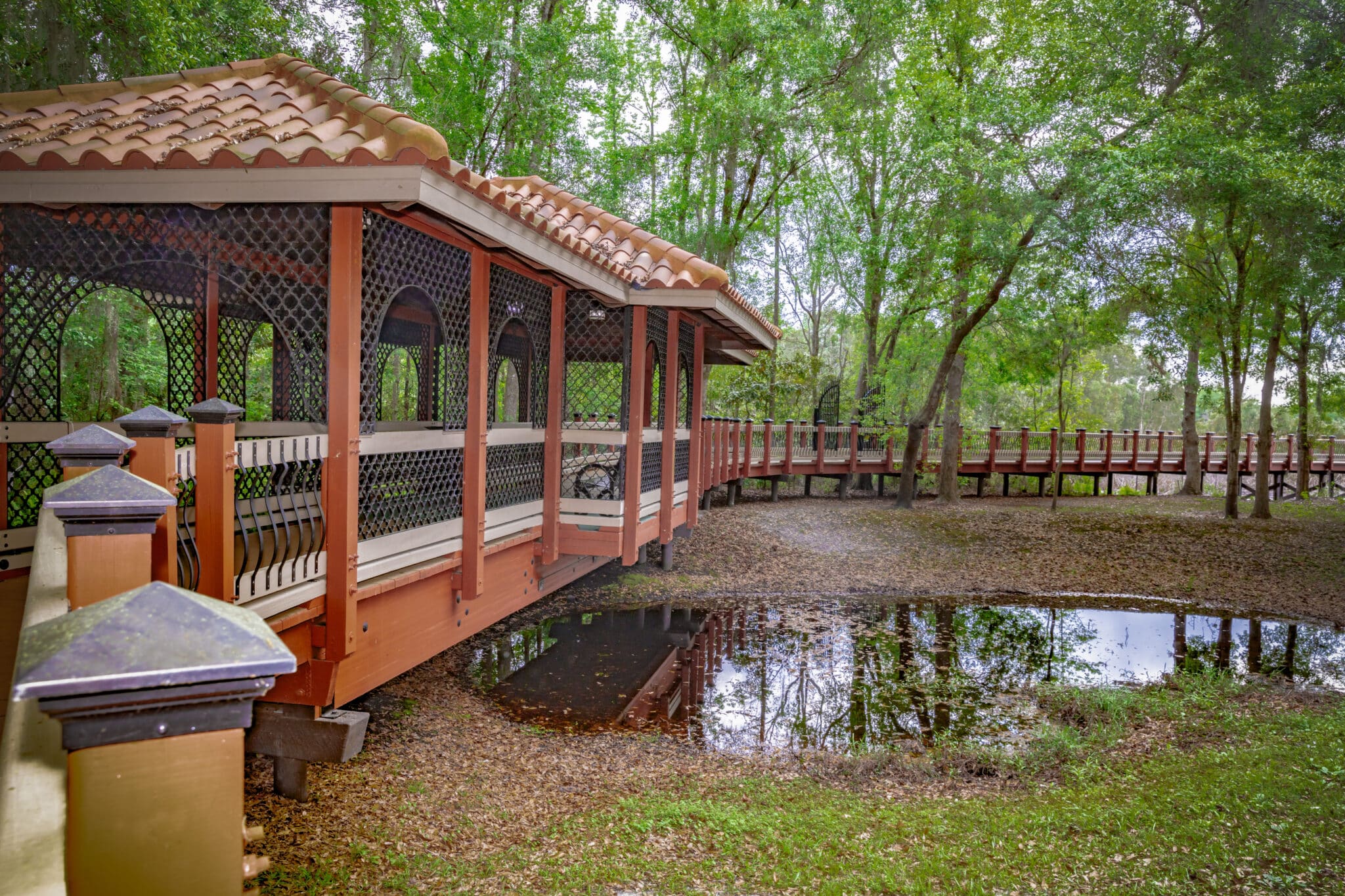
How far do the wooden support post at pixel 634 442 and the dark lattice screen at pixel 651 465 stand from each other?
0.57ft

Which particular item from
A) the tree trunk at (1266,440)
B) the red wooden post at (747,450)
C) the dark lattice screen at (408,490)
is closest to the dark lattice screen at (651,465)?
the dark lattice screen at (408,490)

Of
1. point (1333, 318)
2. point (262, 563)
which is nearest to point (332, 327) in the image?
point (262, 563)

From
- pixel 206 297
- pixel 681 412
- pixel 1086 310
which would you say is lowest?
pixel 681 412

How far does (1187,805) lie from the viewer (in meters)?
5.15

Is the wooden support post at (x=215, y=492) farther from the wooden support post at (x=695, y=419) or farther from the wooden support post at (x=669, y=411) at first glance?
the wooden support post at (x=695, y=419)

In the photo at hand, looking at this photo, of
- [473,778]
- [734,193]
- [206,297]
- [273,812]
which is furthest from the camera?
[734,193]

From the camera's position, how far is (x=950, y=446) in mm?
20703

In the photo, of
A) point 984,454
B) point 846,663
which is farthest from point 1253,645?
point 984,454

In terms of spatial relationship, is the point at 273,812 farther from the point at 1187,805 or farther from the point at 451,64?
the point at 451,64

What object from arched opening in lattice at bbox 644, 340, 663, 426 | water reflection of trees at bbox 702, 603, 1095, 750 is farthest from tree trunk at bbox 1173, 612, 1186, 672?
arched opening in lattice at bbox 644, 340, 663, 426

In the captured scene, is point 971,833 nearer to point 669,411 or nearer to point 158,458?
point 158,458

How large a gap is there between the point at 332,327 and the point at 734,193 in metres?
17.8

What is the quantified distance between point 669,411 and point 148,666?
354 inches

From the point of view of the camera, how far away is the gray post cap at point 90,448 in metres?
2.30
